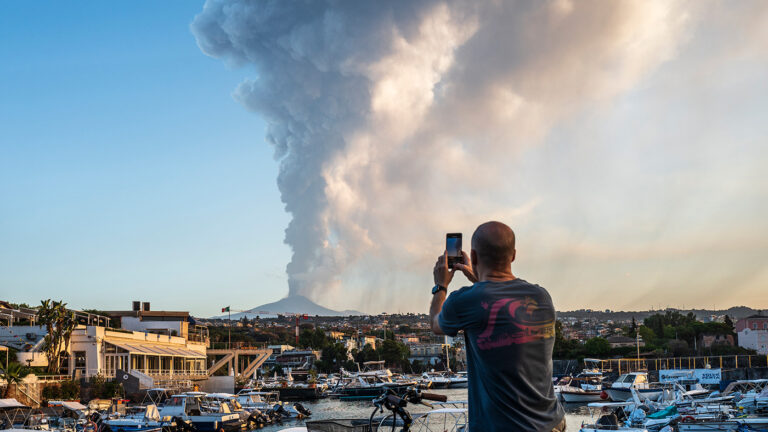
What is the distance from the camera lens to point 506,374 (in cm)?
351

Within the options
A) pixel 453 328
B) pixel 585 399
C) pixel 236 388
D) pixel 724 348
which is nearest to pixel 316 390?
pixel 236 388

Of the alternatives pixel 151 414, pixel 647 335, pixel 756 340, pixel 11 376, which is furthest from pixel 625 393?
pixel 647 335

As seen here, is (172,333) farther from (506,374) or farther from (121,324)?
(506,374)

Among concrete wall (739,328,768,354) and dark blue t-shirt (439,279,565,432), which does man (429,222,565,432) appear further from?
concrete wall (739,328,768,354)

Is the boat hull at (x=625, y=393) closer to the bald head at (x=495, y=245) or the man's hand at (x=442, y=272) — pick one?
the man's hand at (x=442, y=272)

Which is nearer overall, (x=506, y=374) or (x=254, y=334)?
(x=506, y=374)

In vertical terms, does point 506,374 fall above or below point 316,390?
above

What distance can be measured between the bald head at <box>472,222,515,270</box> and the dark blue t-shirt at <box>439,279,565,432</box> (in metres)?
0.14

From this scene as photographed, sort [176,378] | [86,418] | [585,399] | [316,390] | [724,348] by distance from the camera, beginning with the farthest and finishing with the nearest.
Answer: [724,348] → [316,390] → [585,399] → [176,378] → [86,418]

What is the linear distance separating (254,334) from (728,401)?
16110 cm

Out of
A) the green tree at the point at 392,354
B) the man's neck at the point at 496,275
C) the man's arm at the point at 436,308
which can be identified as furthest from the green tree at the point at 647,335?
the man's neck at the point at 496,275

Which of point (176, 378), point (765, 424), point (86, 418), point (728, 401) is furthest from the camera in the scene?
point (176, 378)

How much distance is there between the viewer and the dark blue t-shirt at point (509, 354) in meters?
3.51

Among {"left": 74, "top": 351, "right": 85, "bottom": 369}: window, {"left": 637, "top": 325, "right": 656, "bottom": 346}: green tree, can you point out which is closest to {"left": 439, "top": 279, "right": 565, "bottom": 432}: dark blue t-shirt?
{"left": 74, "top": 351, "right": 85, "bottom": 369}: window
